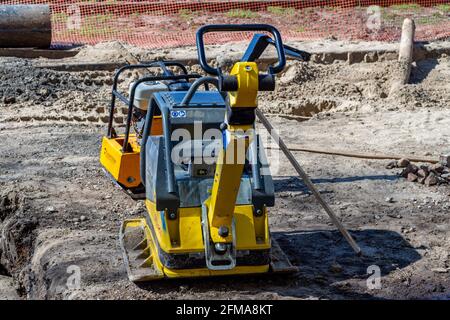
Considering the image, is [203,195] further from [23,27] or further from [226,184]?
[23,27]

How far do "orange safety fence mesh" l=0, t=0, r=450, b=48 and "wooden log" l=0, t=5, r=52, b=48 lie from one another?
2.76 feet

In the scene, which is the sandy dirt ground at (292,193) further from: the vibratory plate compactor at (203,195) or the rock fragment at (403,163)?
the vibratory plate compactor at (203,195)

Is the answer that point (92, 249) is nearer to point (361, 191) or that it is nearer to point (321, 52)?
point (361, 191)

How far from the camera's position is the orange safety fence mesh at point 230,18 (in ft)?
53.7

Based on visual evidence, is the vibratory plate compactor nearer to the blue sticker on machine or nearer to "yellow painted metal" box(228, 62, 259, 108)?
the blue sticker on machine

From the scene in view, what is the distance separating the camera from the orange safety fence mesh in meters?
16.4

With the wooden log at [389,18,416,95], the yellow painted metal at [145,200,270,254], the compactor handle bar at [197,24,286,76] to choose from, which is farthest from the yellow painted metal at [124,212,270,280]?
the wooden log at [389,18,416,95]

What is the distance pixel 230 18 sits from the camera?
18.2 metres

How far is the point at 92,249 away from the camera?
7609mm

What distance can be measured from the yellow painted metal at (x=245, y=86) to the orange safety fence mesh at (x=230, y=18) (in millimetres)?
9996

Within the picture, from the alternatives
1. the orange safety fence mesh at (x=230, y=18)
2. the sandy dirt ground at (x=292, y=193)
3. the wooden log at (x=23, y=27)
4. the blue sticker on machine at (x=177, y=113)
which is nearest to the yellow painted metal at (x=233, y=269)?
the sandy dirt ground at (x=292, y=193)

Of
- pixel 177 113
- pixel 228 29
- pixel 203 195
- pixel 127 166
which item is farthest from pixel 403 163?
pixel 228 29
